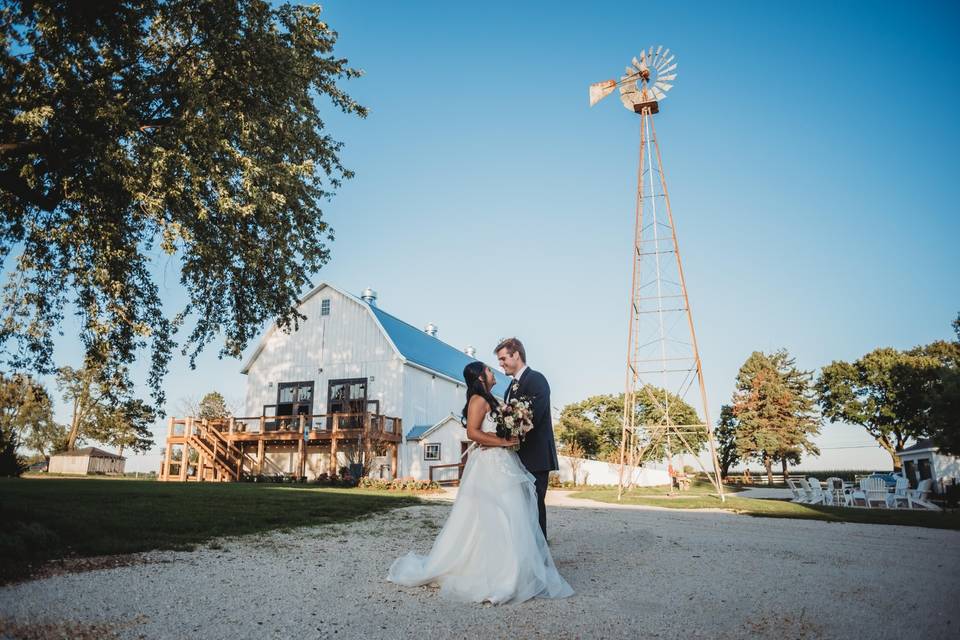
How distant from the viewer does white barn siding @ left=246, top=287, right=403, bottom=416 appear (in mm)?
26734

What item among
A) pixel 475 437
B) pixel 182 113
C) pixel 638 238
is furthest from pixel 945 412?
pixel 182 113

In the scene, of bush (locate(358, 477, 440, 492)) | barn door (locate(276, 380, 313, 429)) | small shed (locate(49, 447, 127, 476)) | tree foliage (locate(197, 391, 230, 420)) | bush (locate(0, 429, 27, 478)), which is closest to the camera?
bush (locate(0, 429, 27, 478))

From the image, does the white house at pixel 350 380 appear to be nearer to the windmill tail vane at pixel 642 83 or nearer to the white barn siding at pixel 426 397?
the white barn siding at pixel 426 397

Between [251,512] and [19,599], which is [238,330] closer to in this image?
[251,512]

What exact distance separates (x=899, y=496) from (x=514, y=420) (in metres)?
20.3

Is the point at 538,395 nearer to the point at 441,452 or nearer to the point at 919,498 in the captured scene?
the point at 919,498

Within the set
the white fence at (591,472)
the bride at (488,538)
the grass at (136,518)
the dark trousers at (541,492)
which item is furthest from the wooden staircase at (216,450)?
the dark trousers at (541,492)

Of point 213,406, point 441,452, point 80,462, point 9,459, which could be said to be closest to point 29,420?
point 80,462

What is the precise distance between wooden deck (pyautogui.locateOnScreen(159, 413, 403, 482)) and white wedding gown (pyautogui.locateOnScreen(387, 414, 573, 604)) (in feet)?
64.1

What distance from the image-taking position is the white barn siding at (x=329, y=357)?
2673cm

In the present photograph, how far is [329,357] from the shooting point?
2798 centimetres

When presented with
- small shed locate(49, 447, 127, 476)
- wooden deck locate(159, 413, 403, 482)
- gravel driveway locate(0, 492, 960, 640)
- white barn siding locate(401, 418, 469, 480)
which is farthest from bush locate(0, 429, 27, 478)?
small shed locate(49, 447, 127, 476)

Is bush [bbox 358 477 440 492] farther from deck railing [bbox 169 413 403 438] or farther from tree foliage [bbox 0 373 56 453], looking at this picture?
tree foliage [bbox 0 373 56 453]

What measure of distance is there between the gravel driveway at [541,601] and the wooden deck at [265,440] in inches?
669
